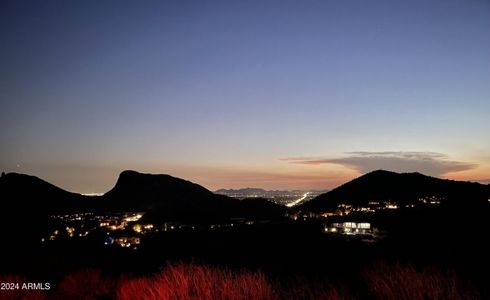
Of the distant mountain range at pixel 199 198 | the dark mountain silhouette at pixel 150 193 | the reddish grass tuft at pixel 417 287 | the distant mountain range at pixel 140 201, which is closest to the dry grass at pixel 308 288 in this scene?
the reddish grass tuft at pixel 417 287

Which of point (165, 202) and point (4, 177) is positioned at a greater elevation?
point (4, 177)

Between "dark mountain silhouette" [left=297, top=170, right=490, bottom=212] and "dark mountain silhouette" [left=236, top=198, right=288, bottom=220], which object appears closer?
"dark mountain silhouette" [left=297, top=170, right=490, bottom=212]

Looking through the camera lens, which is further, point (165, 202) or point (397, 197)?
point (165, 202)

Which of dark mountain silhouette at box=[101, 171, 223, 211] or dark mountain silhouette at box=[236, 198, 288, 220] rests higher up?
dark mountain silhouette at box=[101, 171, 223, 211]

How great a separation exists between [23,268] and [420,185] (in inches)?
3604

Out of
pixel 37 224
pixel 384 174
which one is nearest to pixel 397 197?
pixel 384 174

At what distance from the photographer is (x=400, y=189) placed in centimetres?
9100

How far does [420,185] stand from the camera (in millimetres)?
90750

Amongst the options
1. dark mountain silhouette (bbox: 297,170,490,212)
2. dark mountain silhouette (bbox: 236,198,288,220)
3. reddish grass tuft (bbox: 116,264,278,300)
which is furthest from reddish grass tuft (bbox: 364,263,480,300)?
dark mountain silhouette (bbox: 236,198,288,220)

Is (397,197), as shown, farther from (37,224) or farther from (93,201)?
(93,201)

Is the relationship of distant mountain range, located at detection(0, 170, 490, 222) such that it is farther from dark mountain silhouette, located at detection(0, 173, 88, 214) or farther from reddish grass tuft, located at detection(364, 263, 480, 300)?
reddish grass tuft, located at detection(364, 263, 480, 300)

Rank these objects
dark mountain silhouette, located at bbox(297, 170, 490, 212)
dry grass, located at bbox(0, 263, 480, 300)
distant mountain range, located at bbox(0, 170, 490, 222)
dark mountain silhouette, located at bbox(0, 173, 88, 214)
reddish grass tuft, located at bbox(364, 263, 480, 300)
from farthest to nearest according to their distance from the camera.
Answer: dark mountain silhouette, located at bbox(0, 173, 88, 214)
distant mountain range, located at bbox(0, 170, 490, 222)
dark mountain silhouette, located at bbox(297, 170, 490, 212)
dry grass, located at bbox(0, 263, 480, 300)
reddish grass tuft, located at bbox(364, 263, 480, 300)

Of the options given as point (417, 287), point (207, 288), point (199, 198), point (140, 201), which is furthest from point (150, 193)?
→ point (417, 287)

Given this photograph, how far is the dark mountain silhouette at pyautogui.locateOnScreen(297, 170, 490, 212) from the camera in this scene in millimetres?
79750
